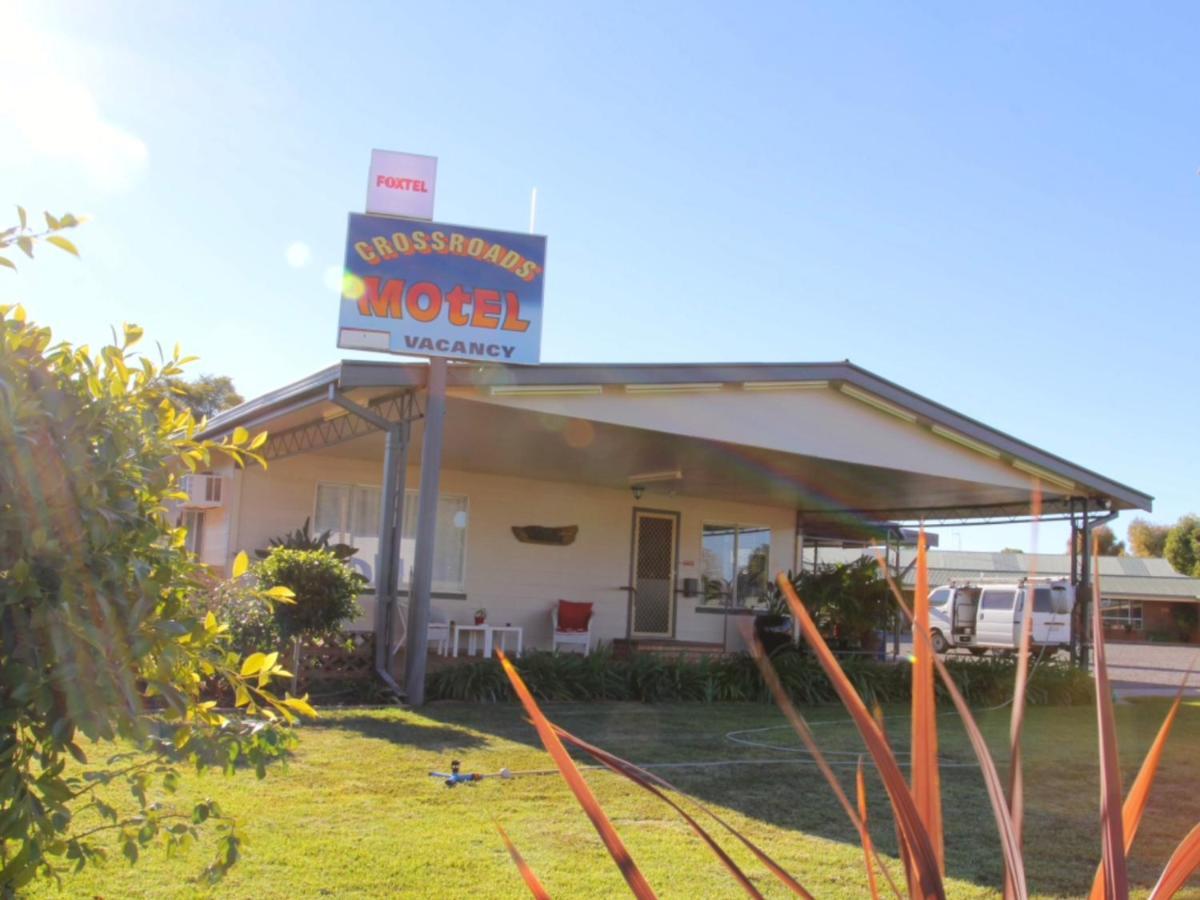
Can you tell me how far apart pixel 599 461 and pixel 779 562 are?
5.92m

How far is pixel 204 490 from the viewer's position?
47.4 ft

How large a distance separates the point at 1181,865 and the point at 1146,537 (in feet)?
238

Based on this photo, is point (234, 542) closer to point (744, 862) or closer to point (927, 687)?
point (744, 862)

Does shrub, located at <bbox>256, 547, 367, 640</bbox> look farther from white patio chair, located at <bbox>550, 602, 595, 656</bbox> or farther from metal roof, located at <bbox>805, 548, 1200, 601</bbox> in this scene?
metal roof, located at <bbox>805, 548, 1200, 601</bbox>

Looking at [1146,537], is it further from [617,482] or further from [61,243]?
[61,243]

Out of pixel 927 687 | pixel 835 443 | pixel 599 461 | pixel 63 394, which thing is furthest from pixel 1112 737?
pixel 599 461

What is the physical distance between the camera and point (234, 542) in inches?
563

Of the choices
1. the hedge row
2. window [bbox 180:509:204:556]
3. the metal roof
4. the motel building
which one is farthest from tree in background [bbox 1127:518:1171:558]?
window [bbox 180:509:204:556]

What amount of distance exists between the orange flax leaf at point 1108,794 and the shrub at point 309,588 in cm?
958

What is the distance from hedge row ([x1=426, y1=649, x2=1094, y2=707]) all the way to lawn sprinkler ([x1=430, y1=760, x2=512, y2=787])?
14.0 ft

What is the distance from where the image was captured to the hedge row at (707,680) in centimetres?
1158

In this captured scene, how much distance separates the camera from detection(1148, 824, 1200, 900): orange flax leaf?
4.49 ft

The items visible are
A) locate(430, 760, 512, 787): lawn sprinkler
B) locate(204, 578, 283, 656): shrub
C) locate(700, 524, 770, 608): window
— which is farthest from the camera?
locate(700, 524, 770, 608): window

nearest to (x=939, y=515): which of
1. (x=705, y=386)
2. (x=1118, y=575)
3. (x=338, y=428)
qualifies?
(x=705, y=386)
